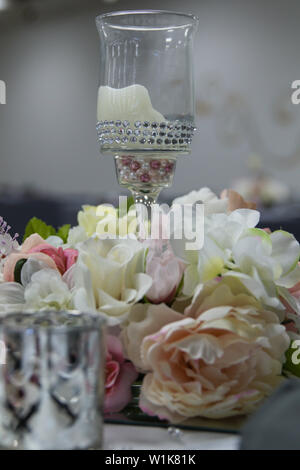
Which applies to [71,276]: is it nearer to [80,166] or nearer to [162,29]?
[162,29]

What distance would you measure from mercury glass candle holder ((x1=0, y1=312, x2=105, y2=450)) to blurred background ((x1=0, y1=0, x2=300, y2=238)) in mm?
3918

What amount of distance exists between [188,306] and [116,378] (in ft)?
0.28

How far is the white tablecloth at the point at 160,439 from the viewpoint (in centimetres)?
51

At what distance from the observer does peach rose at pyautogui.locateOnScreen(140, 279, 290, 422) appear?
0.53m

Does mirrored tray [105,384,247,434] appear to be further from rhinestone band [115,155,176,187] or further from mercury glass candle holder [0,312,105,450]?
rhinestone band [115,155,176,187]

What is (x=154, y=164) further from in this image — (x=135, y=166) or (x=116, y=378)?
(x=116, y=378)

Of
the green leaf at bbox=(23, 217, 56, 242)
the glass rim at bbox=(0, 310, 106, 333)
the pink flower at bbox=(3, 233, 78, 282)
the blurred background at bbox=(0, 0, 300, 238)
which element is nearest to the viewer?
the glass rim at bbox=(0, 310, 106, 333)

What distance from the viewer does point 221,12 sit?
5.91 metres

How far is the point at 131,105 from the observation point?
0.71 metres

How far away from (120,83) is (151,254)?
0.22 meters

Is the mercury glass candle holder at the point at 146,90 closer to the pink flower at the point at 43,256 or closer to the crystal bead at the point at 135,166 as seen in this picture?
the crystal bead at the point at 135,166

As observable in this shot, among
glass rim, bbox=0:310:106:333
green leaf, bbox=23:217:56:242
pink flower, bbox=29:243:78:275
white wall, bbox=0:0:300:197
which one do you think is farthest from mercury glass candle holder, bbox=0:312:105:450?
white wall, bbox=0:0:300:197

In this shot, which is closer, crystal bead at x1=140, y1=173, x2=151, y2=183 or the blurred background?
crystal bead at x1=140, y1=173, x2=151, y2=183

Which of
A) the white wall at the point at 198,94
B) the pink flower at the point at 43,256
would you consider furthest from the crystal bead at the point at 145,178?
the white wall at the point at 198,94
